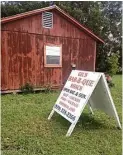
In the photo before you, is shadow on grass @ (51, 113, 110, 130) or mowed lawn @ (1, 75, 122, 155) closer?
mowed lawn @ (1, 75, 122, 155)

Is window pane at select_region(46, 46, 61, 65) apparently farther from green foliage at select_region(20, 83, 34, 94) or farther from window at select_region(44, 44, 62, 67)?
green foliage at select_region(20, 83, 34, 94)

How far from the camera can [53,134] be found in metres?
5.00

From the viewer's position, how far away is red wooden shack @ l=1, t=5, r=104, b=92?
32.2 feet

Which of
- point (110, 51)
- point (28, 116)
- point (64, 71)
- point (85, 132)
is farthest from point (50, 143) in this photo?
point (110, 51)

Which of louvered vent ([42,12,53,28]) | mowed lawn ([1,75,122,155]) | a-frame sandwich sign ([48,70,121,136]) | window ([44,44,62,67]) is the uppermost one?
louvered vent ([42,12,53,28])

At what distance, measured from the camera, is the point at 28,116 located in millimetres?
6250

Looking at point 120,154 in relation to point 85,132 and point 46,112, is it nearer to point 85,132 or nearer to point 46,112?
point 85,132

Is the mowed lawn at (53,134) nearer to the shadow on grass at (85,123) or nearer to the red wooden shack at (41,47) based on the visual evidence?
the shadow on grass at (85,123)

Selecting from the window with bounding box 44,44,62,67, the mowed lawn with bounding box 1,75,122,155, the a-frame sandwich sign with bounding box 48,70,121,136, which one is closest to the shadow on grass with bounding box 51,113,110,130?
the mowed lawn with bounding box 1,75,122,155

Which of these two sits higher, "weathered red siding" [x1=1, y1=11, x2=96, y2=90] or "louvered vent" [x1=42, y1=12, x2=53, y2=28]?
"louvered vent" [x1=42, y1=12, x2=53, y2=28]

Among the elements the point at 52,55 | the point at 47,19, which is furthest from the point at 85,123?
the point at 47,19

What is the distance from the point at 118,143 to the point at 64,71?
22.9 feet

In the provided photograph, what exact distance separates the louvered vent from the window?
824 millimetres

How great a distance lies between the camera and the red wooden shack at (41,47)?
32.2 ft
